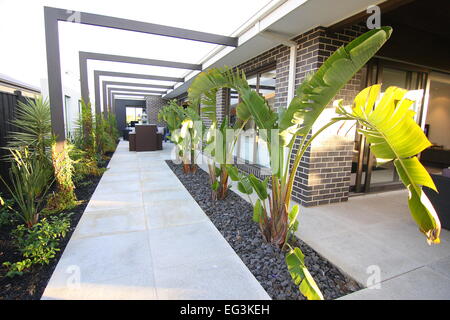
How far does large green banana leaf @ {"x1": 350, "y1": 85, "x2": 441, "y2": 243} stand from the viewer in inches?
49.3

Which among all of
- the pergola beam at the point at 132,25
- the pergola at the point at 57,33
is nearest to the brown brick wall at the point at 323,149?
the pergola beam at the point at 132,25

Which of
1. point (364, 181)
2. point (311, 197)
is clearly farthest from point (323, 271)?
point (364, 181)

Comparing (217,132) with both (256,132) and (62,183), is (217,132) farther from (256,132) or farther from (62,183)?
(62,183)

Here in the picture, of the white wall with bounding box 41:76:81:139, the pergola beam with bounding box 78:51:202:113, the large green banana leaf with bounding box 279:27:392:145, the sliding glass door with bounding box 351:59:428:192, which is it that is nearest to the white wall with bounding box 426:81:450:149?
the sliding glass door with bounding box 351:59:428:192

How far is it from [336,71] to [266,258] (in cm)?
185

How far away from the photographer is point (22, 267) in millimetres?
2039

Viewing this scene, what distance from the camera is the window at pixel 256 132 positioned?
528cm

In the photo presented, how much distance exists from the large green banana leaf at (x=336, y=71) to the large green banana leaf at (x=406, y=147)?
22cm

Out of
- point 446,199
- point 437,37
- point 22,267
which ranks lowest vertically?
point 22,267

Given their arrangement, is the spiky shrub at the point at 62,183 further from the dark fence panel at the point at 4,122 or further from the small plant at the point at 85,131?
the small plant at the point at 85,131

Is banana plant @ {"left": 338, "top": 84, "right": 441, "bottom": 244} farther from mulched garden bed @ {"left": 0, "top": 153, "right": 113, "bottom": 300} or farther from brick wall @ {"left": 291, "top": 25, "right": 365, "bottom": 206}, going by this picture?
mulched garden bed @ {"left": 0, "top": 153, "right": 113, "bottom": 300}

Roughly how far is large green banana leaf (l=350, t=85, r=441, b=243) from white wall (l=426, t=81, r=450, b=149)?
9445 mm
